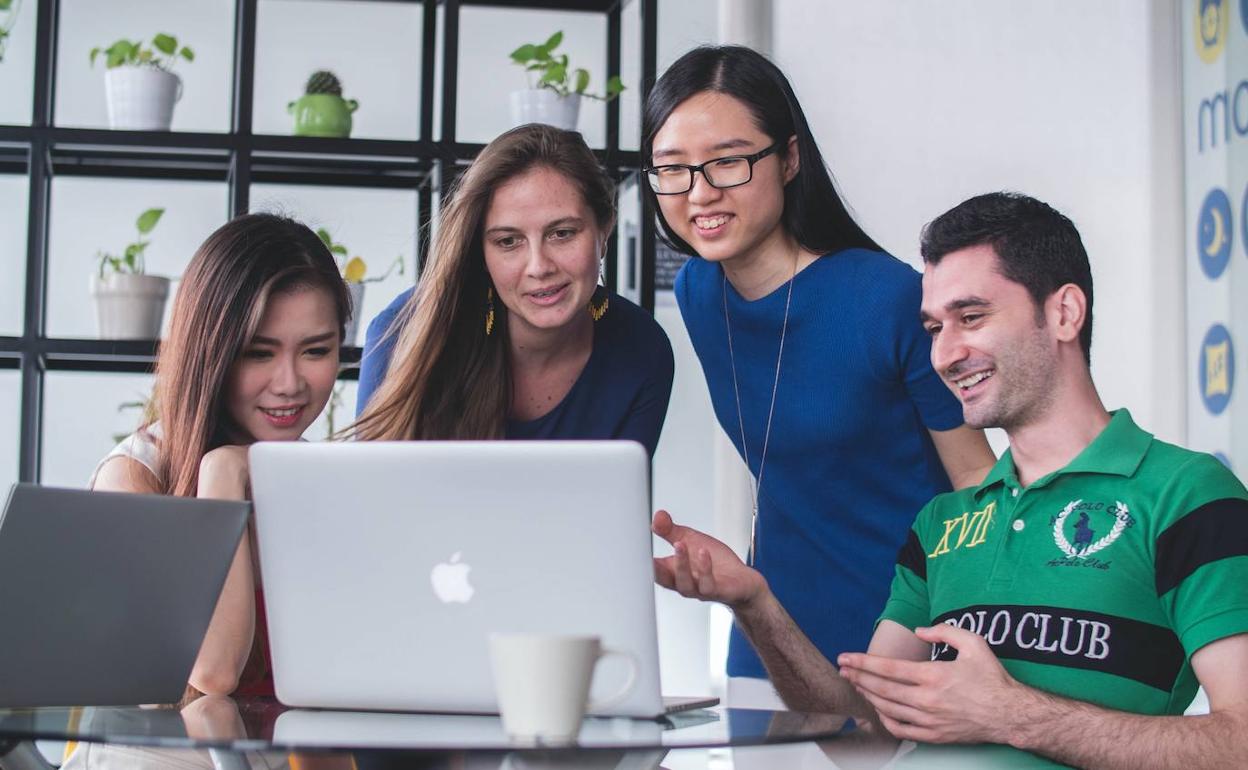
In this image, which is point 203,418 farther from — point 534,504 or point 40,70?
point 40,70

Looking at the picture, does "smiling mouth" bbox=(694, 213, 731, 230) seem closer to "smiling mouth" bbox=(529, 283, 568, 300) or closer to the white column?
"smiling mouth" bbox=(529, 283, 568, 300)

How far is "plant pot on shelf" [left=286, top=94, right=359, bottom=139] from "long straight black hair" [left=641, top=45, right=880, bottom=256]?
138 centimetres

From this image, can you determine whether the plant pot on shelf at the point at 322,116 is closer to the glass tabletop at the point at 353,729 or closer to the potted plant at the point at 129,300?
the potted plant at the point at 129,300

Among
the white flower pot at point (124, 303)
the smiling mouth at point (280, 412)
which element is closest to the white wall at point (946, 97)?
the white flower pot at point (124, 303)

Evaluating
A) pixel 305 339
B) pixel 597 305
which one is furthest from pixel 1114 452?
pixel 305 339

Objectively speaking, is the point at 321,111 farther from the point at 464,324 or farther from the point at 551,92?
the point at 464,324

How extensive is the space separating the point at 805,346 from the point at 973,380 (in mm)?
525

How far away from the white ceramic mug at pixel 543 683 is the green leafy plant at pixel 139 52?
2.56 meters

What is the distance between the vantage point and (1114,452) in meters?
1.50

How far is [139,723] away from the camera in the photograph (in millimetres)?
1180

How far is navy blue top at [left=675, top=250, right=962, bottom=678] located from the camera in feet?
6.76

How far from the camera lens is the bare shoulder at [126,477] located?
1765 mm

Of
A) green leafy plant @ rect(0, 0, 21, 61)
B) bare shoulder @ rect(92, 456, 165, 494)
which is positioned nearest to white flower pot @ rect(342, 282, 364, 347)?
green leafy plant @ rect(0, 0, 21, 61)

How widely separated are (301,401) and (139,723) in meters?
0.85
